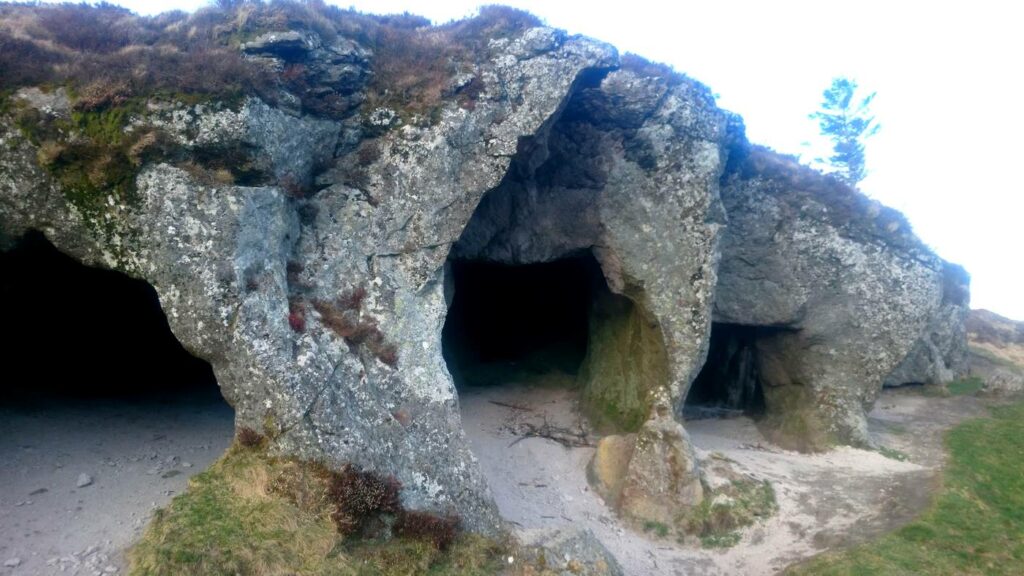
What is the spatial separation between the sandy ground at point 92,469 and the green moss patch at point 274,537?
1005 millimetres

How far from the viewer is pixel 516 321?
79.7ft

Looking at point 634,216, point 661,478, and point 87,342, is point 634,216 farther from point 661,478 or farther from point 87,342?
point 87,342

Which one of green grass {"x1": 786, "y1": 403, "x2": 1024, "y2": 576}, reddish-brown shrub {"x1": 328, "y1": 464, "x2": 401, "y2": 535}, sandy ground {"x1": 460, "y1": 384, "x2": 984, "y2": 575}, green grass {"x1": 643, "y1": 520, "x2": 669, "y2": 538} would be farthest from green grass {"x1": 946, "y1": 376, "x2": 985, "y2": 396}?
reddish-brown shrub {"x1": 328, "y1": 464, "x2": 401, "y2": 535}

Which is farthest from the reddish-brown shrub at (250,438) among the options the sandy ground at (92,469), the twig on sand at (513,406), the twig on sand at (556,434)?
the twig on sand at (513,406)

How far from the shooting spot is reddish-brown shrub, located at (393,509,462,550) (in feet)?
37.0

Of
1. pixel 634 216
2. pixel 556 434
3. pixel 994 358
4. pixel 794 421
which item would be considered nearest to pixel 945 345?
pixel 994 358

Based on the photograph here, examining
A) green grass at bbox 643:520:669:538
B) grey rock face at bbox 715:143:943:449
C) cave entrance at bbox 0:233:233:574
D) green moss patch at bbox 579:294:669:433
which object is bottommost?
green grass at bbox 643:520:669:538

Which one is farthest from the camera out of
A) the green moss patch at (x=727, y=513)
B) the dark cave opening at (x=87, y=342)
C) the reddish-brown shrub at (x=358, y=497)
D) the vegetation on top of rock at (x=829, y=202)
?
the vegetation on top of rock at (x=829, y=202)

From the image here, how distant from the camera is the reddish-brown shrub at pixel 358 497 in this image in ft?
35.6

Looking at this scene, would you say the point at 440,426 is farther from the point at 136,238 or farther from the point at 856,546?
the point at 856,546

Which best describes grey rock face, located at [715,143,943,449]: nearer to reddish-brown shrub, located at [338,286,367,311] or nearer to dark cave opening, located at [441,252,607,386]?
dark cave opening, located at [441,252,607,386]

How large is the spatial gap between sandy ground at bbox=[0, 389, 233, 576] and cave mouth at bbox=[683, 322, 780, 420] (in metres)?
14.4

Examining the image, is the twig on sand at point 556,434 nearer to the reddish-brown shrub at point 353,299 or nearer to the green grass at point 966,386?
the reddish-brown shrub at point 353,299

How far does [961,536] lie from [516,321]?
45.8ft
